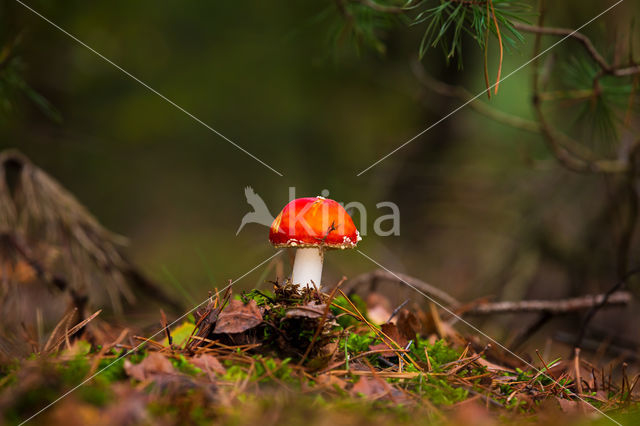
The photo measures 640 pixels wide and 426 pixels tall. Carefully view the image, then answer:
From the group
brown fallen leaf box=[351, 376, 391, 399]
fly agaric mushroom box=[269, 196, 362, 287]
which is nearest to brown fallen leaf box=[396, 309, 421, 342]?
fly agaric mushroom box=[269, 196, 362, 287]

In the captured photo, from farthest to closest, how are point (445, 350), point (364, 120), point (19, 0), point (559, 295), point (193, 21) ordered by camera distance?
point (364, 120), point (193, 21), point (559, 295), point (19, 0), point (445, 350)

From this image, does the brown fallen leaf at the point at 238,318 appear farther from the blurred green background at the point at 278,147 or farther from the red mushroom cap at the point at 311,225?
the blurred green background at the point at 278,147

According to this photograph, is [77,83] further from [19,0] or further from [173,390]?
[173,390]

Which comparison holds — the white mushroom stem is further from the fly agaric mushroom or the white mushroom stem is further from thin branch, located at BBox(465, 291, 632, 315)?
thin branch, located at BBox(465, 291, 632, 315)

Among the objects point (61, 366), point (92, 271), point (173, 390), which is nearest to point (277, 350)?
point (173, 390)

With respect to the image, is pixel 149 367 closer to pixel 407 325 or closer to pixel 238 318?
pixel 238 318

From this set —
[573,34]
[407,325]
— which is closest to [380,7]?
[573,34]

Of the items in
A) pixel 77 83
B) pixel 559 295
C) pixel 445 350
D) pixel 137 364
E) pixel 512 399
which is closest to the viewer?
pixel 137 364

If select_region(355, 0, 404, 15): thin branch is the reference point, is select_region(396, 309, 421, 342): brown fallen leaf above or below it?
below
